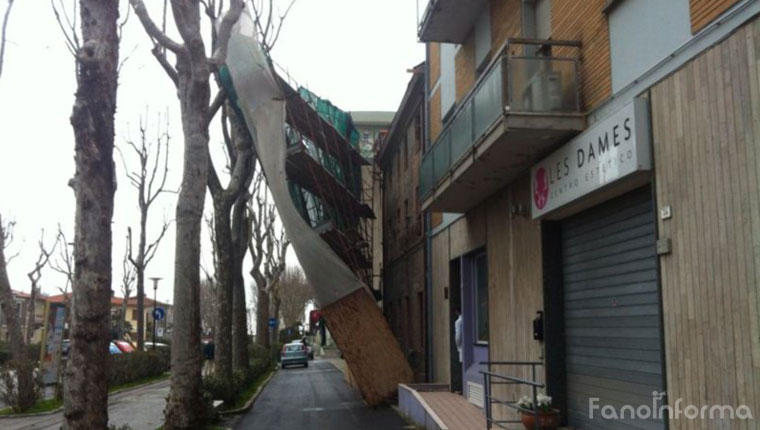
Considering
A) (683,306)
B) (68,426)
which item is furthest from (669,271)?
(68,426)

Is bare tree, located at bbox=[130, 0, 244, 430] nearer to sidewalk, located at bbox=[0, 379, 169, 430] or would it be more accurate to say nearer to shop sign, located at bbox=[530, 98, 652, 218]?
sidewalk, located at bbox=[0, 379, 169, 430]

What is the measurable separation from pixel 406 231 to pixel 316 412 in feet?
29.9

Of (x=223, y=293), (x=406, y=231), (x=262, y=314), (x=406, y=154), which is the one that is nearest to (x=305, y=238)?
(x=223, y=293)

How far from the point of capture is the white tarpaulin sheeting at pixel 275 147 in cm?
1906

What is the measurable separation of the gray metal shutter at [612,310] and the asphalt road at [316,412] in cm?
529

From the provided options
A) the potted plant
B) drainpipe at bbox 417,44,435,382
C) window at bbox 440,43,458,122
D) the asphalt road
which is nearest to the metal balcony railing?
the potted plant

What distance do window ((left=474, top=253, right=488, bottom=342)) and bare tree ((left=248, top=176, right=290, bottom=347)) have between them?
57.0ft

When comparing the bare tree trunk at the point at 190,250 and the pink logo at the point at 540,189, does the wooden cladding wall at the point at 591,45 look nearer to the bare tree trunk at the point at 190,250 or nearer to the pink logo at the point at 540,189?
the pink logo at the point at 540,189

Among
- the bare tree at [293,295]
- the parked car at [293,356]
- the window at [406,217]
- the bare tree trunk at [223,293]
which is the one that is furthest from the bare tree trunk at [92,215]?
the bare tree at [293,295]

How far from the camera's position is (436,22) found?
51.3 feet

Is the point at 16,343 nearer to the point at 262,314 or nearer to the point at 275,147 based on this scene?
the point at 275,147

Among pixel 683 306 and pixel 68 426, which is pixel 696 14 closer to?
pixel 683 306

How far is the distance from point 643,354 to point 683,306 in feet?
4.93

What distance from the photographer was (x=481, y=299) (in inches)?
617
